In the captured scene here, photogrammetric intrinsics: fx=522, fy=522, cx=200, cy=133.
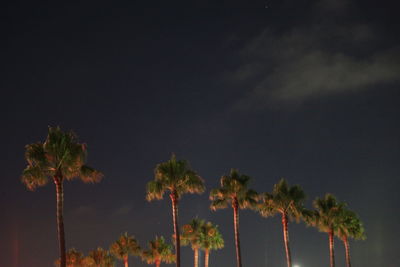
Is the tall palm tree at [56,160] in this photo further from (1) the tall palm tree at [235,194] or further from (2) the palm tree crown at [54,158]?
(1) the tall palm tree at [235,194]

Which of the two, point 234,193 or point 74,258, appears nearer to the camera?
point 234,193

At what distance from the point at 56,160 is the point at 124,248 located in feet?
186

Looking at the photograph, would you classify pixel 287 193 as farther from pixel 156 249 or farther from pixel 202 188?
pixel 156 249

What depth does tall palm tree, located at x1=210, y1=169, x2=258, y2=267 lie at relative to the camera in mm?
66875

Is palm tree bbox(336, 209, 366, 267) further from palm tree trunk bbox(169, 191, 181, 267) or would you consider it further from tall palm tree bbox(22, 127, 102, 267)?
tall palm tree bbox(22, 127, 102, 267)

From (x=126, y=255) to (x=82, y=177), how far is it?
55.3 metres

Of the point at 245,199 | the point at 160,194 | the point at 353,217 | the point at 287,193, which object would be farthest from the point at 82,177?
the point at 353,217

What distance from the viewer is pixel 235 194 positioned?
6706cm

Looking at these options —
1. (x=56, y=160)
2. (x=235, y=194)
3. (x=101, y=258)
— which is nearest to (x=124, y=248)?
(x=101, y=258)

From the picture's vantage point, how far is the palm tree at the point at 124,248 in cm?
9850

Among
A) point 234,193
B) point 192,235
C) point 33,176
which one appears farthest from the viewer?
point 192,235

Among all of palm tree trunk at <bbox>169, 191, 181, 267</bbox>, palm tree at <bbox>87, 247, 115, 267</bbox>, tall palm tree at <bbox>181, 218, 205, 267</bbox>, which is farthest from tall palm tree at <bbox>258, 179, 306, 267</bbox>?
palm tree at <bbox>87, 247, 115, 267</bbox>

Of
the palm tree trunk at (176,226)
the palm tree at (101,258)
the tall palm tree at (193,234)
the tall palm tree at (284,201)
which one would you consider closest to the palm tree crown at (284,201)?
the tall palm tree at (284,201)

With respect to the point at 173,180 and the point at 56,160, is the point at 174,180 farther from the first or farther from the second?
the point at 56,160
